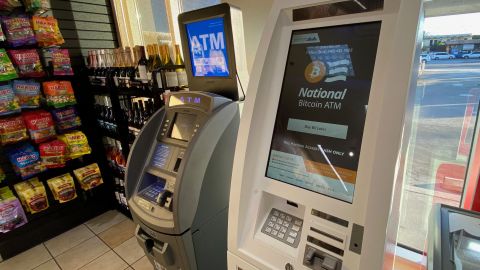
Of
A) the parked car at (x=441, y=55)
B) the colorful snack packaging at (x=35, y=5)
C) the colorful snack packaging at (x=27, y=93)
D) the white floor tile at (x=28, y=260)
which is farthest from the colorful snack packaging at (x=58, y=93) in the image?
the parked car at (x=441, y=55)

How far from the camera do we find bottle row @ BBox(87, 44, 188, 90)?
6.29 ft

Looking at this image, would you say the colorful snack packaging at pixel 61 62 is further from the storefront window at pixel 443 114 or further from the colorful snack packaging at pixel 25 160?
the storefront window at pixel 443 114

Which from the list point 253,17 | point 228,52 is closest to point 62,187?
point 228,52

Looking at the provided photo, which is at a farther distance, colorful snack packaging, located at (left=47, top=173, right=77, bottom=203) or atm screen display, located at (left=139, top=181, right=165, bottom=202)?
colorful snack packaging, located at (left=47, top=173, right=77, bottom=203)

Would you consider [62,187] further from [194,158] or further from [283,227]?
[283,227]

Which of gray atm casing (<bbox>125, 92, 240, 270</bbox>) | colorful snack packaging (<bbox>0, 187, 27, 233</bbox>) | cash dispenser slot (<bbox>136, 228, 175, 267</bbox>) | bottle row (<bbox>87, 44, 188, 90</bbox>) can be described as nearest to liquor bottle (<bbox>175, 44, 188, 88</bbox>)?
bottle row (<bbox>87, 44, 188, 90</bbox>)

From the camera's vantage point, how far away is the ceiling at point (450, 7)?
118 centimetres

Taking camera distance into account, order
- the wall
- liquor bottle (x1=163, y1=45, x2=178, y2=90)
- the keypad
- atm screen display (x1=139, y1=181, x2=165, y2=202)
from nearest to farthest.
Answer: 1. the keypad
2. atm screen display (x1=139, y1=181, x2=165, y2=202)
3. the wall
4. liquor bottle (x1=163, y1=45, x2=178, y2=90)

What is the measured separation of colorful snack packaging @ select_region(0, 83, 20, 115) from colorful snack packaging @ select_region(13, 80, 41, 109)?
62mm

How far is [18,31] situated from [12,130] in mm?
901

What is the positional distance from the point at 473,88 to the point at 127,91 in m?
2.46

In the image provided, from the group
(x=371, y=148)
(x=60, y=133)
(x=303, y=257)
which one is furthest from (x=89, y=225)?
(x=371, y=148)

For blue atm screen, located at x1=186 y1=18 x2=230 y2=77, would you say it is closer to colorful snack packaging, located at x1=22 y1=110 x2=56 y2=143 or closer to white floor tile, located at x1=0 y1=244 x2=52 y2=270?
colorful snack packaging, located at x1=22 y1=110 x2=56 y2=143

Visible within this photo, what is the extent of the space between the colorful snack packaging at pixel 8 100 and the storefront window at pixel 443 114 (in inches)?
121
